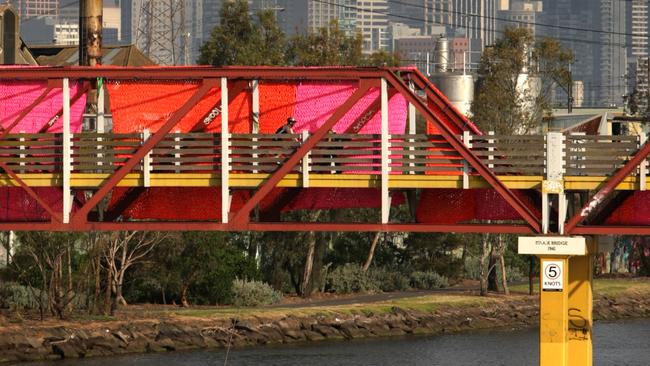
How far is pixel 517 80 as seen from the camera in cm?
9938

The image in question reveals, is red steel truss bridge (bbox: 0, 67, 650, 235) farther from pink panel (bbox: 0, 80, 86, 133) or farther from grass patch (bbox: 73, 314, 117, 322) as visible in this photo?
grass patch (bbox: 73, 314, 117, 322)

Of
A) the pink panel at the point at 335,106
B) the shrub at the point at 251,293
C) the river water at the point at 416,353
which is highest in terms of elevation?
the pink panel at the point at 335,106

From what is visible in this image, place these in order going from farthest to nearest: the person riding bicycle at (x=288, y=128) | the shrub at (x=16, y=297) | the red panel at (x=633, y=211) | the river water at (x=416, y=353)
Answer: the shrub at (x=16, y=297)
the river water at (x=416, y=353)
the person riding bicycle at (x=288, y=128)
the red panel at (x=633, y=211)

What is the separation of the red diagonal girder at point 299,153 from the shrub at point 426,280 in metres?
55.1

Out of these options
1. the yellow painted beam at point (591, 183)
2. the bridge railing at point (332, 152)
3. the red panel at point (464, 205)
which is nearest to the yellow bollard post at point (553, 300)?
the yellow painted beam at point (591, 183)

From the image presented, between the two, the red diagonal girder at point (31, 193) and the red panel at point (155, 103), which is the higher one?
the red panel at point (155, 103)

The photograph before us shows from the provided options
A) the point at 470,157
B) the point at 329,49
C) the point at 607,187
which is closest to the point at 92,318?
the point at 329,49

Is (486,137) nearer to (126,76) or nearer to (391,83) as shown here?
(391,83)

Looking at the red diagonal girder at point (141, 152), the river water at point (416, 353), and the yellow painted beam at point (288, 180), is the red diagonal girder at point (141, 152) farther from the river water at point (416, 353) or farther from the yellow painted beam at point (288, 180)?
the river water at point (416, 353)

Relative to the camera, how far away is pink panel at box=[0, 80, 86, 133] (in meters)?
40.7

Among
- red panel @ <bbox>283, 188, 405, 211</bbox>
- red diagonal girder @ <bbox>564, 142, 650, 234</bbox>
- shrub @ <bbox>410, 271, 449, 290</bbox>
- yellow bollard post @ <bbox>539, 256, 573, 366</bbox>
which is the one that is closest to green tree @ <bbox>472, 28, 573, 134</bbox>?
shrub @ <bbox>410, 271, 449, 290</bbox>

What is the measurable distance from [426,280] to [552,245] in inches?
2188

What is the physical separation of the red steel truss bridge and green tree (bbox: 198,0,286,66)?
58781mm

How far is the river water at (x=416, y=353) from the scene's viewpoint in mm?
68750
